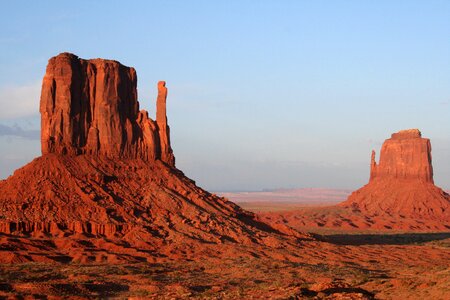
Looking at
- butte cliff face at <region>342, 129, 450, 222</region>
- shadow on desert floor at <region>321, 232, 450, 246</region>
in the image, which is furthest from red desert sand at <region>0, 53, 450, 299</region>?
butte cliff face at <region>342, 129, 450, 222</region>

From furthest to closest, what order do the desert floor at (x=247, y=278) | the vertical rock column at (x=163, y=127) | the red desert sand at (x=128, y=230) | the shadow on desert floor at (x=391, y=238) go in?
the shadow on desert floor at (x=391, y=238)
the vertical rock column at (x=163, y=127)
the red desert sand at (x=128, y=230)
the desert floor at (x=247, y=278)

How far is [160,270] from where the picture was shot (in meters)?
37.5

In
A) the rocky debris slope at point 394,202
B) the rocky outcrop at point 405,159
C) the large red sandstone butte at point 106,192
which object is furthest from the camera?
the rocky outcrop at point 405,159

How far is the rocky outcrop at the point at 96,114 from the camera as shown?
5288 centimetres

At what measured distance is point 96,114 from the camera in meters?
54.6

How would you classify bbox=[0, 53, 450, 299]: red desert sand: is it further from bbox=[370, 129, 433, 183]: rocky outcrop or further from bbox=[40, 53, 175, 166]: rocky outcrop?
bbox=[370, 129, 433, 183]: rocky outcrop

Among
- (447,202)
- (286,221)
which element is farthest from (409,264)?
(447,202)

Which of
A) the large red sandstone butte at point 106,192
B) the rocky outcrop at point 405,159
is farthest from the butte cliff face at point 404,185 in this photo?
the large red sandstone butte at point 106,192

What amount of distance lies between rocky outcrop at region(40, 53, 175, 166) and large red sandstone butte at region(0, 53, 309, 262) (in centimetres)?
8

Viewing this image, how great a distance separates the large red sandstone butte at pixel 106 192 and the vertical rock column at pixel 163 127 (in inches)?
3.4

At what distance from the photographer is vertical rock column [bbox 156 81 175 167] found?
187ft

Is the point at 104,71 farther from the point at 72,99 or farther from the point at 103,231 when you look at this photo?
the point at 103,231

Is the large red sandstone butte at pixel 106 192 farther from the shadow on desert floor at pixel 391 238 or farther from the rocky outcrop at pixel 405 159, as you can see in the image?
the rocky outcrop at pixel 405 159

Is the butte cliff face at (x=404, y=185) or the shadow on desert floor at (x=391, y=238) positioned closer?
the shadow on desert floor at (x=391, y=238)
